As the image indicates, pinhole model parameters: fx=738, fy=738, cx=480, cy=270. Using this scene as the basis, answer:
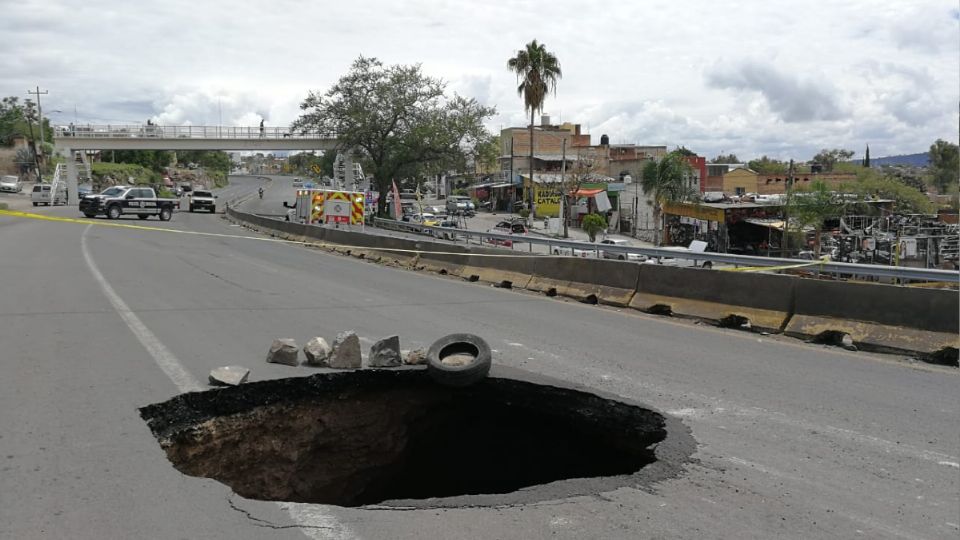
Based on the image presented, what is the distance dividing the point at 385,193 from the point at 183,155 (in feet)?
370

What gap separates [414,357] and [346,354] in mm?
722

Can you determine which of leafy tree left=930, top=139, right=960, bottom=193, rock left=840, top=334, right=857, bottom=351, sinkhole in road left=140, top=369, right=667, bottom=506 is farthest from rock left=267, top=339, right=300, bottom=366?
leafy tree left=930, top=139, right=960, bottom=193

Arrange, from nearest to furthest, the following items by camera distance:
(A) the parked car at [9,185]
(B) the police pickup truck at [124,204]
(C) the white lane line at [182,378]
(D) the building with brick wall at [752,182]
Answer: (C) the white lane line at [182,378] < (B) the police pickup truck at [124,204] < (A) the parked car at [9,185] < (D) the building with brick wall at [752,182]

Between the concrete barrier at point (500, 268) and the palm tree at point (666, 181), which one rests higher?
the palm tree at point (666, 181)

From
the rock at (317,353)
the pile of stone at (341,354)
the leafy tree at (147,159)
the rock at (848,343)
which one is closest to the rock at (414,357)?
the pile of stone at (341,354)

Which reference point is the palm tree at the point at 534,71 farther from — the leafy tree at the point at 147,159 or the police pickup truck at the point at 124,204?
the leafy tree at the point at 147,159

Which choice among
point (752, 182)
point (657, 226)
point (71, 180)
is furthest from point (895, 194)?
point (71, 180)

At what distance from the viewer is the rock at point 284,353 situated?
24.2ft

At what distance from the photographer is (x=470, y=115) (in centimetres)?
6103

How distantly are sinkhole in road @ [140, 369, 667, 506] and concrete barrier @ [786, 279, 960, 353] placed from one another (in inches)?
174

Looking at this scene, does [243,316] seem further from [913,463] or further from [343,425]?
[913,463]

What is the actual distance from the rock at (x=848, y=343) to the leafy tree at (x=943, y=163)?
8073cm

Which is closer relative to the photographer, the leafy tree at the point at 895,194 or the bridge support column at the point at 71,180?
the leafy tree at the point at 895,194

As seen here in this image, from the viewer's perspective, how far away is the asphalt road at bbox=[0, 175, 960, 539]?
405 centimetres
